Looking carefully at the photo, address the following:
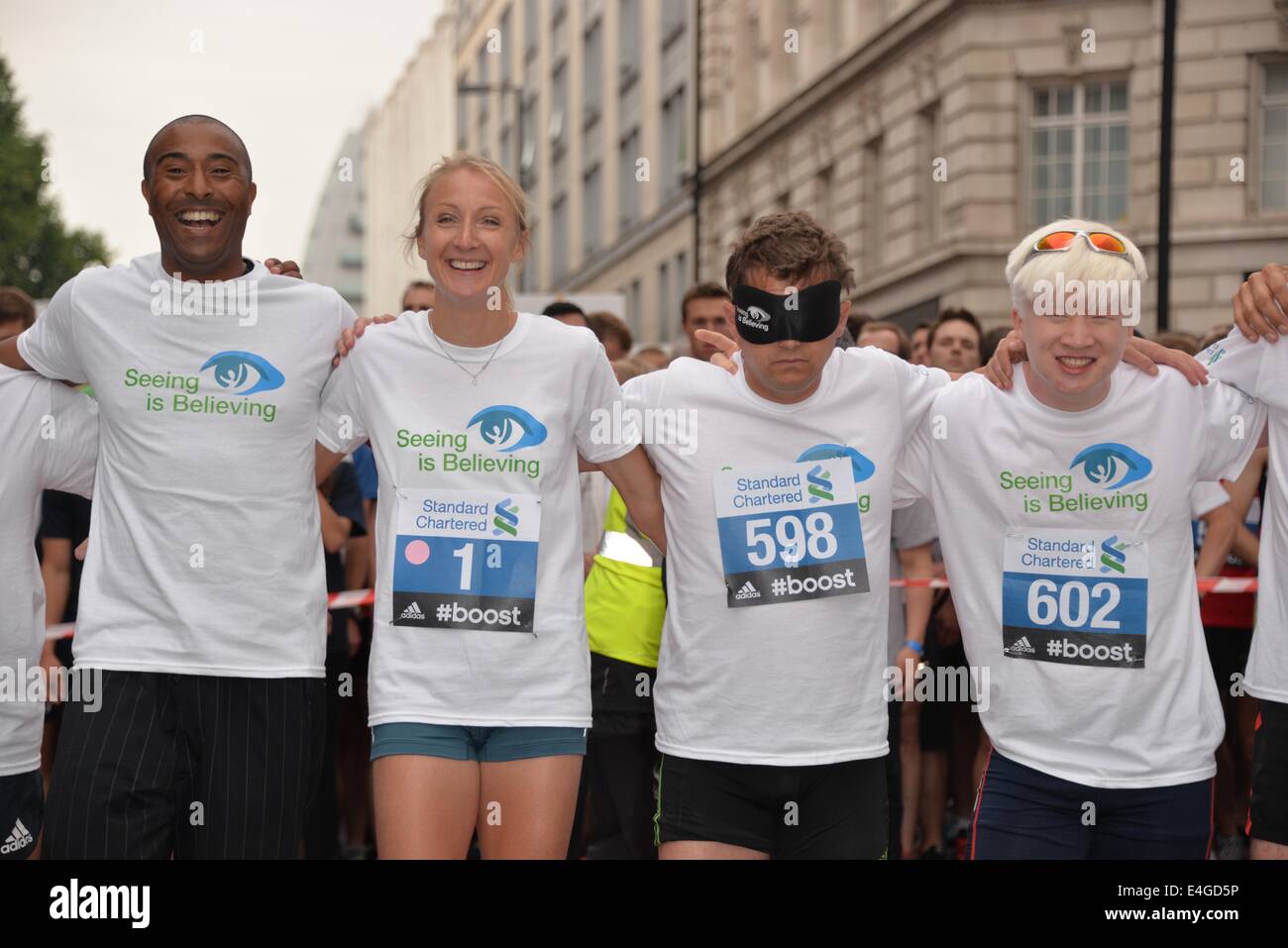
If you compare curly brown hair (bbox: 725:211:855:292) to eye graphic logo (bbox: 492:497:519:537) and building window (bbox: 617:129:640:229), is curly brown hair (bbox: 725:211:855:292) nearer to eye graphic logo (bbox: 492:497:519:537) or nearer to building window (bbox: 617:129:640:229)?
eye graphic logo (bbox: 492:497:519:537)

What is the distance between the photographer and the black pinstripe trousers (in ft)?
13.5

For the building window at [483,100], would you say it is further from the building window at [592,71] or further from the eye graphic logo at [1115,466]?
the eye graphic logo at [1115,466]

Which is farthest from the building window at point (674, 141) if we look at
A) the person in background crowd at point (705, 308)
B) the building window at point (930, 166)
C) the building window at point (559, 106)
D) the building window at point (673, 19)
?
the person in background crowd at point (705, 308)

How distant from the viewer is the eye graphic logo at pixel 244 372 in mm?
4324

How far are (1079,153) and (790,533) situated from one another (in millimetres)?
21340

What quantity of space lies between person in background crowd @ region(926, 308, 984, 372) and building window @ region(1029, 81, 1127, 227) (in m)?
16.1

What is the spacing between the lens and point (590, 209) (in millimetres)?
50906

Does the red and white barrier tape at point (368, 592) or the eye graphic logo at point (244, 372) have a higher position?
the eye graphic logo at point (244, 372)

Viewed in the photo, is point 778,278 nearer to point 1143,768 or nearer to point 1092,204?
point 1143,768

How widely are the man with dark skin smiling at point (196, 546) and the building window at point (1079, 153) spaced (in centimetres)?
2072

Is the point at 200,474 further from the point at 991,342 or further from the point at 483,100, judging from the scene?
the point at 483,100

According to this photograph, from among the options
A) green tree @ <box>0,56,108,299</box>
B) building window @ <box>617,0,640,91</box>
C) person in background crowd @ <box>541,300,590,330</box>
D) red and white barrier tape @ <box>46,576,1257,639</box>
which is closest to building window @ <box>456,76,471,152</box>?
building window @ <box>617,0,640,91</box>

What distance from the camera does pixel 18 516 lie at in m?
4.58
